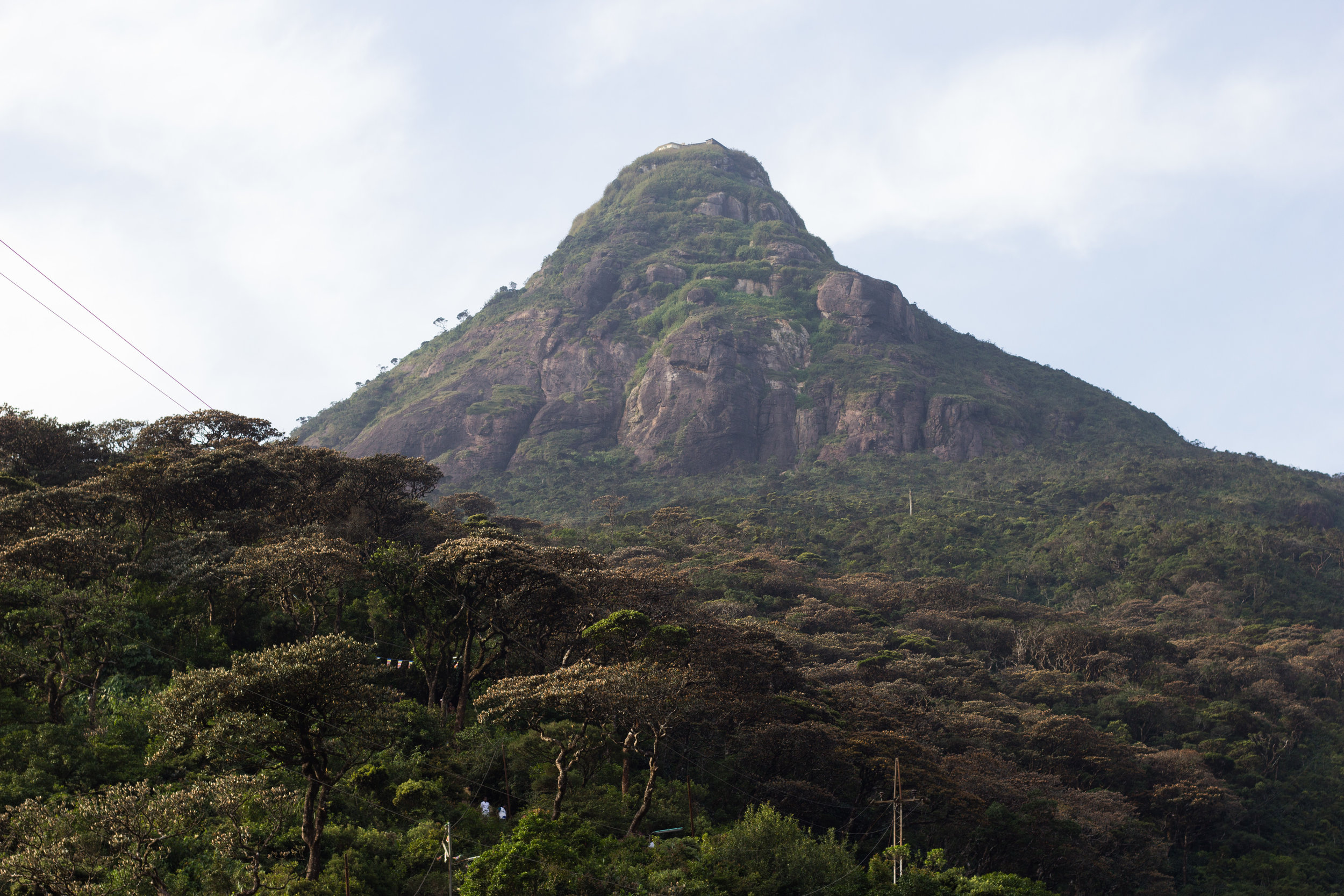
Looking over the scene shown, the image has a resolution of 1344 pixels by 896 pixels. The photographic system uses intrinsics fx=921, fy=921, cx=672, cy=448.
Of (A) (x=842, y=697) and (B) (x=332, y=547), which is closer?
(B) (x=332, y=547)

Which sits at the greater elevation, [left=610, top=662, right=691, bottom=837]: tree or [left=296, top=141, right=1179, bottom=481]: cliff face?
[left=296, top=141, right=1179, bottom=481]: cliff face

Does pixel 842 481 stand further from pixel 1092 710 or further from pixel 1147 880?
pixel 1147 880

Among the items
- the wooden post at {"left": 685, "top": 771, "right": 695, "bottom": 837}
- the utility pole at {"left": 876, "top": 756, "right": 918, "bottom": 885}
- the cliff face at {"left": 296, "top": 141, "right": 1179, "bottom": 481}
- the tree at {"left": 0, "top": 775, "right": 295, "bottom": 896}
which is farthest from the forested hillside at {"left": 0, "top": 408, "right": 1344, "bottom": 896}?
the cliff face at {"left": 296, "top": 141, "right": 1179, "bottom": 481}

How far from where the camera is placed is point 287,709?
18.4m

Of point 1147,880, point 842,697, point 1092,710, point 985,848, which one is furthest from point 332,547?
point 1092,710

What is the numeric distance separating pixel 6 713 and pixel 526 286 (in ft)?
474

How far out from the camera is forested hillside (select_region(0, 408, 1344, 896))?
19047 mm

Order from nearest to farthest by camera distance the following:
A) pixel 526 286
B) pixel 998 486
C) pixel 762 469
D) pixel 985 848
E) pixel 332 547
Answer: pixel 332 547 → pixel 985 848 → pixel 998 486 → pixel 762 469 → pixel 526 286

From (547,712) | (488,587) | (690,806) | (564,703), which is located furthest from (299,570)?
(690,806)

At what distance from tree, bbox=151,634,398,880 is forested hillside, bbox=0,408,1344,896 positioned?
0.07m

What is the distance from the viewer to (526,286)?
163125 mm

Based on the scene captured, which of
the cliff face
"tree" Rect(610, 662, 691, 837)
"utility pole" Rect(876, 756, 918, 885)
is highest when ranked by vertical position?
the cliff face

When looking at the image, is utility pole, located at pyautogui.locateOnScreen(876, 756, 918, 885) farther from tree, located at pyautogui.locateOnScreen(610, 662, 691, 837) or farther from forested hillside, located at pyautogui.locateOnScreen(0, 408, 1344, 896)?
tree, located at pyautogui.locateOnScreen(610, 662, 691, 837)

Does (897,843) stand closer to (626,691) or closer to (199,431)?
(626,691)
